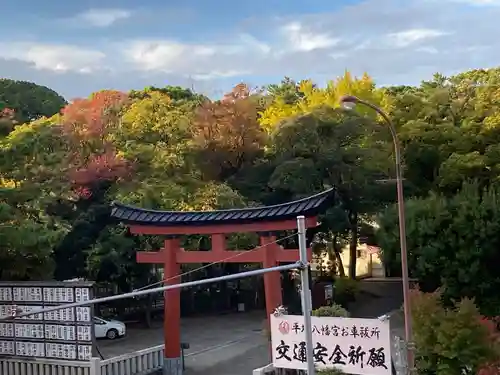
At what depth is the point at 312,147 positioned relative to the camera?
2853 cm

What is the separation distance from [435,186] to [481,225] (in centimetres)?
660

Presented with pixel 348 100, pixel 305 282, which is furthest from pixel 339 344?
pixel 348 100

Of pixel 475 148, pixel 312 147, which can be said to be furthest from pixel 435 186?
pixel 312 147

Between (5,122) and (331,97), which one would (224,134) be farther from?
(5,122)

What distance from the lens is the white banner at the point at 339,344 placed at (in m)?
13.9

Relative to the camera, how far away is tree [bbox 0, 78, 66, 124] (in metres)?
46.6

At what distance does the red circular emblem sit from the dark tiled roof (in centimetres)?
345

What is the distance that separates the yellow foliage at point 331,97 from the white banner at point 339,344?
53.3 ft

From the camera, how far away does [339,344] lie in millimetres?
14320

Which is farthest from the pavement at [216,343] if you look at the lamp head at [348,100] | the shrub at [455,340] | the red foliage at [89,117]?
the lamp head at [348,100]

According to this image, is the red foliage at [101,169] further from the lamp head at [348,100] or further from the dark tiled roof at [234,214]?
the lamp head at [348,100]

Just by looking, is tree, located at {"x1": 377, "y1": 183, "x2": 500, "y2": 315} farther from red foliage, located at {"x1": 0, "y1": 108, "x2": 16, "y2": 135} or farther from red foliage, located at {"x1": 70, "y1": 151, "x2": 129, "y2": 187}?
red foliage, located at {"x1": 0, "y1": 108, "x2": 16, "y2": 135}

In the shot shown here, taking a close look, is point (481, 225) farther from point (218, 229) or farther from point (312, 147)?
point (218, 229)

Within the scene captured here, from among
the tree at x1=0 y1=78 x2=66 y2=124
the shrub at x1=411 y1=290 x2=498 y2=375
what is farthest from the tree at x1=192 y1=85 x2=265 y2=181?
the tree at x1=0 y1=78 x2=66 y2=124
